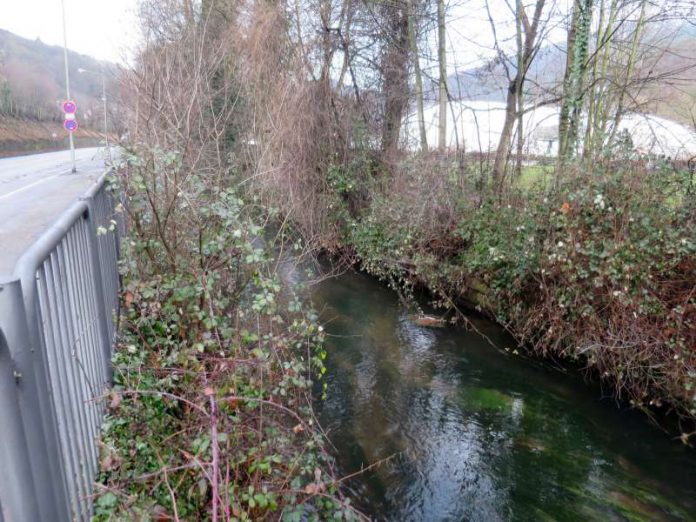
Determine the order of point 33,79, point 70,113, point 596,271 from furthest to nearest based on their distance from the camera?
point 33,79
point 70,113
point 596,271

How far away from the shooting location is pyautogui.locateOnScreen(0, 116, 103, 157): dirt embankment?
3581cm

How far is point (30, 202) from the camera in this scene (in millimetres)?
11703

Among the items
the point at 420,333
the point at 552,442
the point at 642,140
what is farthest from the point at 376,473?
the point at 642,140

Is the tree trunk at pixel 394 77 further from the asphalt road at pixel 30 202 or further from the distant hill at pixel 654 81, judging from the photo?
the asphalt road at pixel 30 202

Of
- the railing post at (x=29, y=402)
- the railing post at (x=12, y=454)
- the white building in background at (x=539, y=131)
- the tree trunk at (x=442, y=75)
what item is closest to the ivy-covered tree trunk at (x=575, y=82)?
the white building in background at (x=539, y=131)

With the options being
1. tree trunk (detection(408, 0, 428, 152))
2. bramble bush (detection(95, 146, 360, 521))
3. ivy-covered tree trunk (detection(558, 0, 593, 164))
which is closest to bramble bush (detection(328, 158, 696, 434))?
ivy-covered tree trunk (detection(558, 0, 593, 164))

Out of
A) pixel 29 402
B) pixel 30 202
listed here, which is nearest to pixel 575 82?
pixel 29 402

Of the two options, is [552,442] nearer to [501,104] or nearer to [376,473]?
[376,473]

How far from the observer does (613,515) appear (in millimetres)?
4820

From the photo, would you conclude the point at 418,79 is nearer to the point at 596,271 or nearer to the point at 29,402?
the point at 596,271

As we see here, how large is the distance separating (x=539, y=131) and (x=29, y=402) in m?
11.0

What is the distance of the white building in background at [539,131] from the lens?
768cm

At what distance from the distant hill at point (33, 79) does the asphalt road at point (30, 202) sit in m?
24.7

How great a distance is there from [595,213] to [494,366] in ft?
9.38
